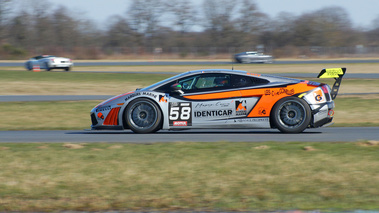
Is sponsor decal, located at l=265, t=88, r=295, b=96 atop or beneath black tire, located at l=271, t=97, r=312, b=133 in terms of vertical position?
atop

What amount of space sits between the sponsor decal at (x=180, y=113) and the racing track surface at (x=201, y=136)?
28 centimetres

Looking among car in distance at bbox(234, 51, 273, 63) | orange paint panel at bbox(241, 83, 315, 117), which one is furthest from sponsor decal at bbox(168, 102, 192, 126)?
car in distance at bbox(234, 51, 273, 63)

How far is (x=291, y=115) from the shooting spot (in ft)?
33.0

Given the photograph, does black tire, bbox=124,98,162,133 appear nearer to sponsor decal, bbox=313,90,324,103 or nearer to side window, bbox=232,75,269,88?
side window, bbox=232,75,269,88

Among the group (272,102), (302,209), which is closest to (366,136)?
(272,102)

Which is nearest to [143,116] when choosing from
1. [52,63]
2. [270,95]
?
[270,95]

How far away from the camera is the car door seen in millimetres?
10023

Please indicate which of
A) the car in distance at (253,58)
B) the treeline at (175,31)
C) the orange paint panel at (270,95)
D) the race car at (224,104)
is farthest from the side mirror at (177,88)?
the treeline at (175,31)

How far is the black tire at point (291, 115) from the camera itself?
991cm

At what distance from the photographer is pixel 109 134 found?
1069 cm

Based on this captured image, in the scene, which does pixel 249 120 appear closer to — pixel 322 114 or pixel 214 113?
pixel 214 113

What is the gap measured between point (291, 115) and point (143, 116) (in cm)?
299

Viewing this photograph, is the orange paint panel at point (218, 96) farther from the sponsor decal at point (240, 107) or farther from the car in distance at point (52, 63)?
the car in distance at point (52, 63)

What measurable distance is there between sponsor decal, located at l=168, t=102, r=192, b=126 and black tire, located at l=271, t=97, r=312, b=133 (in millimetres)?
1671
